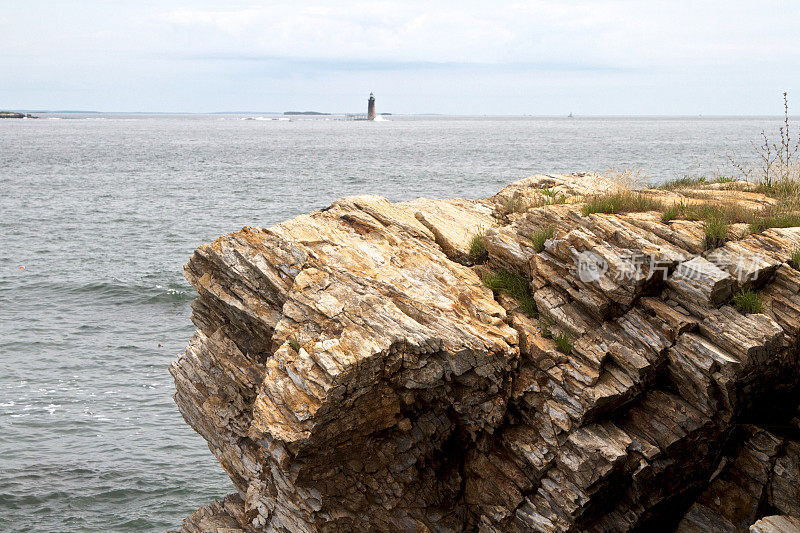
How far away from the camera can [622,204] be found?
1238cm

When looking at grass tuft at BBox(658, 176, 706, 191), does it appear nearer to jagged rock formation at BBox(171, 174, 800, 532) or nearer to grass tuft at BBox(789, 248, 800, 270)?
jagged rock formation at BBox(171, 174, 800, 532)

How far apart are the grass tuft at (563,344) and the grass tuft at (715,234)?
109 inches

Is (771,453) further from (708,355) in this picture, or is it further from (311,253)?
(311,253)

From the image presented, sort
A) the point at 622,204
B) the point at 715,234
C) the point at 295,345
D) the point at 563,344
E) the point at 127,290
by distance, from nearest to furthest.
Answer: the point at 295,345, the point at 563,344, the point at 715,234, the point at 622,204, the point at 127,290

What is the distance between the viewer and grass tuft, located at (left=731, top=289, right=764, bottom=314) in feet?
32.1

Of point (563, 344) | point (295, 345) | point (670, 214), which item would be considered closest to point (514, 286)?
point (563, 344)

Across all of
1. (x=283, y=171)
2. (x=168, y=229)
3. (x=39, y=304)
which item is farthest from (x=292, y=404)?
(x=283, y=171)

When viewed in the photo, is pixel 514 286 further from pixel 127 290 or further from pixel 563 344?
pixel 127 290

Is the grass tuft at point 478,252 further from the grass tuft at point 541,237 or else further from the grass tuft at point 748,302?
the grass tuft at point 748,302

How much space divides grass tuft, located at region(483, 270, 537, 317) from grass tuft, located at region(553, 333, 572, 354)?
36.9 inches

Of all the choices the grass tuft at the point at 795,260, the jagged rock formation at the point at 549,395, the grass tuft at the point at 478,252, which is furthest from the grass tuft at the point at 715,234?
the grass tuft at the point at 478,252

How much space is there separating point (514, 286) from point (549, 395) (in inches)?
94.0

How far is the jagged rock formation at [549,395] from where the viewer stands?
31.7 feet

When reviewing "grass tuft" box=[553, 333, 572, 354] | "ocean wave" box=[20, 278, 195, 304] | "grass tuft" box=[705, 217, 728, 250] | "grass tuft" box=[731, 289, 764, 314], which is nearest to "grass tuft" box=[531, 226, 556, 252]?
"grass tuft" box=[553, 333, 572, 354]
